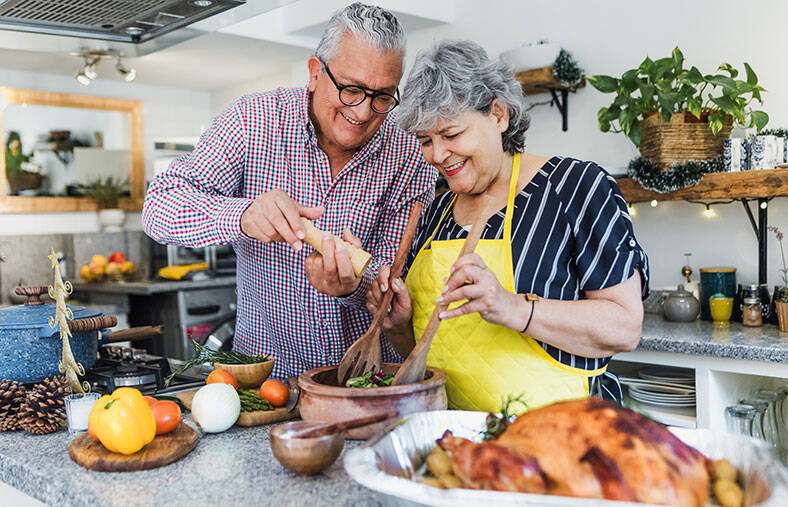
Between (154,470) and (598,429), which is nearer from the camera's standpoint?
(598,429)

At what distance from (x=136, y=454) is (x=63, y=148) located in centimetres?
389

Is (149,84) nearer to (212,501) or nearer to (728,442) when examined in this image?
(212,501)

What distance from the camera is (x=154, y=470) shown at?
113 cm

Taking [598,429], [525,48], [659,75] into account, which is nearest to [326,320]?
[598,429]

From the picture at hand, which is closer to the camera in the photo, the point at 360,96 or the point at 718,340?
the point at 360,96

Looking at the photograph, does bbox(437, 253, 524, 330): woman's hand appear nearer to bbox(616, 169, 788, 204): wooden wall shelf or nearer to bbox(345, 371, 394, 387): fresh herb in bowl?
bbox(345, 371, 394, 387): fresh herb in bowl

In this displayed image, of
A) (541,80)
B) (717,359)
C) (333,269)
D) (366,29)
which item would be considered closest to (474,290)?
(333,269)

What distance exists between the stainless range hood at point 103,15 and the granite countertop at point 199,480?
3.62ft

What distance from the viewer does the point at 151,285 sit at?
13.3 feet

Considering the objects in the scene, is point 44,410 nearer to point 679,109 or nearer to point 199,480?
point 199,480

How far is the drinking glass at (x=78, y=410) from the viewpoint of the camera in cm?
137

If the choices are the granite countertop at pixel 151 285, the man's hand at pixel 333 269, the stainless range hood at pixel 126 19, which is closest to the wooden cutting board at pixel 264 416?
→ the man's hand at pixel 333 269

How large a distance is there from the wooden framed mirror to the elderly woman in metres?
3.70

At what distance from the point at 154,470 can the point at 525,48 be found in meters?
2.62
